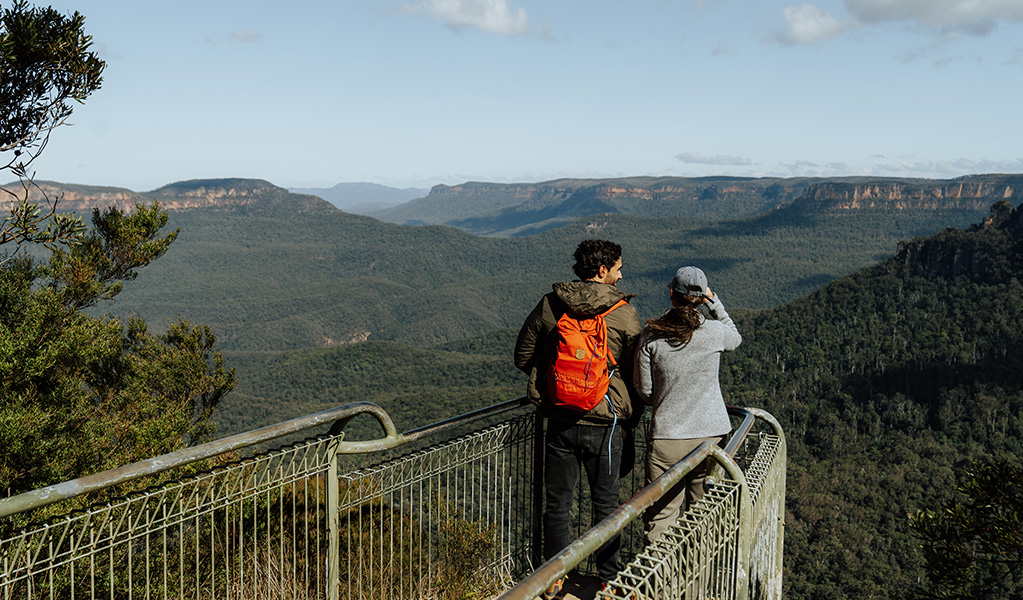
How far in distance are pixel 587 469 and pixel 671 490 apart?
0.61m

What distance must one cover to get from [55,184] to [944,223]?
719 feet

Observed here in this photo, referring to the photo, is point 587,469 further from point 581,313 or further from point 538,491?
point 581,313

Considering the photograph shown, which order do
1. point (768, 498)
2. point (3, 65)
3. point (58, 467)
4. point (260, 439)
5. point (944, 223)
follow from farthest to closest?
point (944, 223) < point (58, 467) < point (3, 65) < point (768, 498) < point (260, 439)

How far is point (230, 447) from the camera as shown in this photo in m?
2.87

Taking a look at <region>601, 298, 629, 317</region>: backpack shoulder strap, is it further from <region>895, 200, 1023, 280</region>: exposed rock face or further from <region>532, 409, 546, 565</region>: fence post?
<region>895, 200, 1023, 280</region>: exposed rock face

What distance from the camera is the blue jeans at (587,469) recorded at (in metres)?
3.71

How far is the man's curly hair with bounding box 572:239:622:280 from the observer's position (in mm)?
3701

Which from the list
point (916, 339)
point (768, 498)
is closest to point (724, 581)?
point (768, 498)

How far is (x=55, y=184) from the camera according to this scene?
168 m

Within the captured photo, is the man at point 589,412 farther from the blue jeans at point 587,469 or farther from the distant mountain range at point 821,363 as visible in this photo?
the distant mountain range at point 821,363

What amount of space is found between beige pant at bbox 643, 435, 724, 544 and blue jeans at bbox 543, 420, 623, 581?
195 mm

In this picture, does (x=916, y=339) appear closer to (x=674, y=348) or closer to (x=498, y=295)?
(x=674, y=348)

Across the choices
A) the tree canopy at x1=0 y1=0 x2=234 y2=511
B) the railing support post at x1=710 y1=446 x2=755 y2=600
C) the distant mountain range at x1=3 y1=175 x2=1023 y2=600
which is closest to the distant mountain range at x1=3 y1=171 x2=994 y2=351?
the distant mountain range at x1=3 y1=175 x2=1023 y2=600

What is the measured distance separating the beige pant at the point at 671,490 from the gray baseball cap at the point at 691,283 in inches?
28.8
